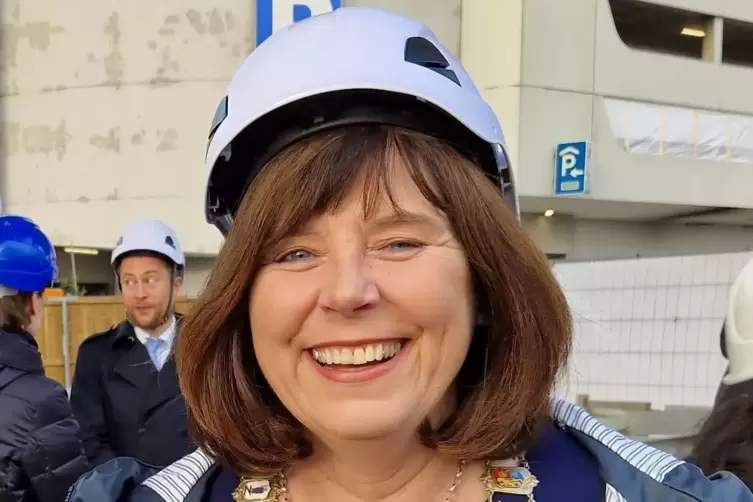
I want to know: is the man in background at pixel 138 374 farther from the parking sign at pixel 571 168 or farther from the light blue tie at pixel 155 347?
the parking sign at pixel 571 168

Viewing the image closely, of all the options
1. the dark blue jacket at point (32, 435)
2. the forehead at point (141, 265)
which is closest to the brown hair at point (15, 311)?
the dark blue jacket at point (32, 435)

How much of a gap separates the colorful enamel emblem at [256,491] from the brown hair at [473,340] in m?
0.02

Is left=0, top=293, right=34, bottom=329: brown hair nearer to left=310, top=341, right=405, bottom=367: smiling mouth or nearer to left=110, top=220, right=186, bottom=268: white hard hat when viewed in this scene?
left=110, top=220, right=186, bottom=268: white hard hat

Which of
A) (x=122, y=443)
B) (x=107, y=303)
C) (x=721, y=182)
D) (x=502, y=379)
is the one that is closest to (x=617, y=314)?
(x=122, y=443)

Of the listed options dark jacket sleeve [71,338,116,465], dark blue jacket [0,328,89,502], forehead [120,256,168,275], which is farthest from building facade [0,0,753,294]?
dark blue jacket [0,328,89,502]

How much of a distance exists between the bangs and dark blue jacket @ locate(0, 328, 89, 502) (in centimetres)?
162

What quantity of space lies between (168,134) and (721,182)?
35.7 feet

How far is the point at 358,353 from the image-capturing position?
44.9 inches

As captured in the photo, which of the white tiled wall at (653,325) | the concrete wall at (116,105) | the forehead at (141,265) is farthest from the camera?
the concrete wall at (116,105)

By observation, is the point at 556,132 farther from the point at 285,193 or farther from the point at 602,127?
the point at 285,193

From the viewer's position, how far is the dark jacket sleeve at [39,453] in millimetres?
2322

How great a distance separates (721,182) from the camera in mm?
14477

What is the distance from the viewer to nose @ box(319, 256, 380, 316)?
1096mm

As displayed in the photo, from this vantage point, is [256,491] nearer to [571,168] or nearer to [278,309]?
[278,309]
